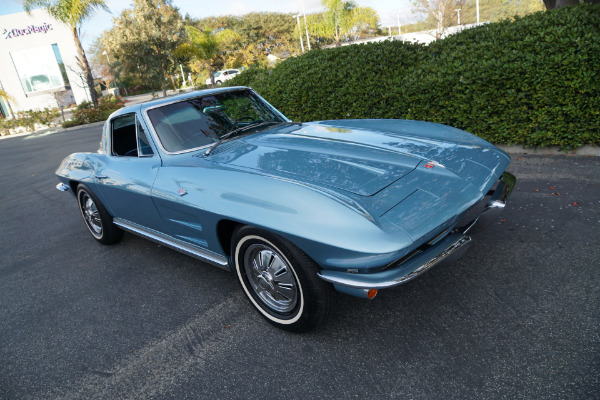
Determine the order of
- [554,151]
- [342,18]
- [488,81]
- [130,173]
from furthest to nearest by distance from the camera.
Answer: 1. [342,18]
2. [488,81]
3. [554,151]
4. [130,173]

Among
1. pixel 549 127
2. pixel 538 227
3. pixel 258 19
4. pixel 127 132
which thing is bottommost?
pixel 538 227

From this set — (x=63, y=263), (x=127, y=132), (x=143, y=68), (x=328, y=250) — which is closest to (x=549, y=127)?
(x=328, y=250)

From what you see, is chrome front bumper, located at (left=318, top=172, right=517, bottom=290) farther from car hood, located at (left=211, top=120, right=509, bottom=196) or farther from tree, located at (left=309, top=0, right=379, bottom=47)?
tree, located at (left=309, top=0, right=379, bottom=47)

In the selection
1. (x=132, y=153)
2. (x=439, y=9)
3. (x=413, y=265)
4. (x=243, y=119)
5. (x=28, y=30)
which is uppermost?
(x=28, y=30)

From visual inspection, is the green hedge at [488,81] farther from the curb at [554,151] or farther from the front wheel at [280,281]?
the front wheel at [280,281]

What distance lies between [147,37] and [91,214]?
28845 millimetres

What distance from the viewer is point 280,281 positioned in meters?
2.53

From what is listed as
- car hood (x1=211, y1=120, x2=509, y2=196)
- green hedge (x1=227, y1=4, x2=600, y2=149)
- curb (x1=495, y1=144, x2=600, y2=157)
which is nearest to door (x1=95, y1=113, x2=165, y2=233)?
car hood (x1=211, y1=120, x2=509, y2=196)

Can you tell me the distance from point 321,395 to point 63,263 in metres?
3.29

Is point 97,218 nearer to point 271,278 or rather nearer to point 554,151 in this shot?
point 271,278

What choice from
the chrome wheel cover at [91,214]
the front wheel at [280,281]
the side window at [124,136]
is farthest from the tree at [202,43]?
the front wheel at [280,281]

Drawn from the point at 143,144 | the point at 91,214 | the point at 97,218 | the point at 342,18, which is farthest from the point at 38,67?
the point at 143,144

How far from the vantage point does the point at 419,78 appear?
6.31 m

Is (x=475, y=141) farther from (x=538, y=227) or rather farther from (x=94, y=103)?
(x=94, y=103)
